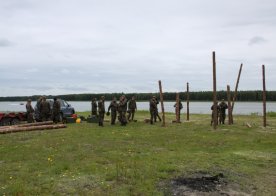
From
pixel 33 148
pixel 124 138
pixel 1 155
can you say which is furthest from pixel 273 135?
pixel 1 155

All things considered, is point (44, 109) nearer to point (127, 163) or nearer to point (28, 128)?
point (28, 128)

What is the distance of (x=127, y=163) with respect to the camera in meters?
11.1

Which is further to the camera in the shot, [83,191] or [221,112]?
[221,112]

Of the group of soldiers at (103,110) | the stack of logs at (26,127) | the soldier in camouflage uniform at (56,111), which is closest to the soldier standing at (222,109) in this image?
the group of soldiers at (103,110)

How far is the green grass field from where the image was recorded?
8773mm

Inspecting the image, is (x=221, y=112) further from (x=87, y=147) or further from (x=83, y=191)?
(x=83, y=191)

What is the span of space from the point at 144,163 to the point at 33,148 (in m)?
5.11

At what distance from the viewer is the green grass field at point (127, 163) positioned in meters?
8.77

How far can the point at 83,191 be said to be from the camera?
8.38 m

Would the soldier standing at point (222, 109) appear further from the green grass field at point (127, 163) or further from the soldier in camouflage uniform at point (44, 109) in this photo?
the soldier in camouflage uniform at point (44, 109)

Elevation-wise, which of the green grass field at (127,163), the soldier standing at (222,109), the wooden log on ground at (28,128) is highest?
the soldier standing at (222,109)

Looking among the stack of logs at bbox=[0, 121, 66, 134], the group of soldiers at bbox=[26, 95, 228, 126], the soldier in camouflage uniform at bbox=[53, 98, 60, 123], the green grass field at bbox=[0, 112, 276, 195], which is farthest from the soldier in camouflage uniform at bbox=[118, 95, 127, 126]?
the green grass field at bbox=[0, 112, 276, 195]

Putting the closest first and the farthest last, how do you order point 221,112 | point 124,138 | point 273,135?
point 124,138 → point 273,135 → point 221,112

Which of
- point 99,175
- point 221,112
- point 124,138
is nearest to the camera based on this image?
point 99,175
